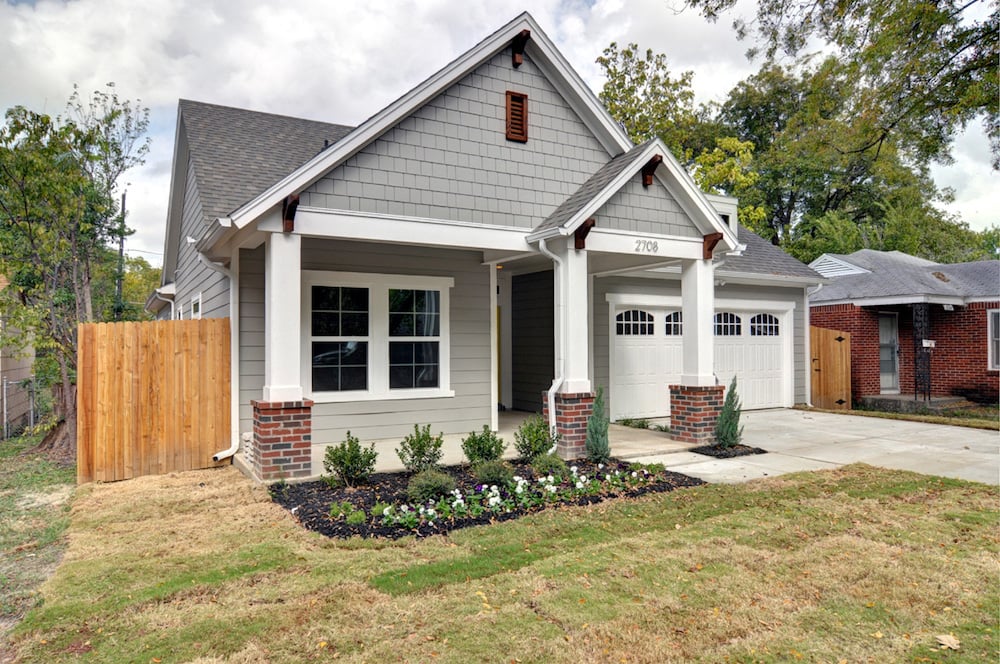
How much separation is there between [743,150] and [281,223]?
19708mm

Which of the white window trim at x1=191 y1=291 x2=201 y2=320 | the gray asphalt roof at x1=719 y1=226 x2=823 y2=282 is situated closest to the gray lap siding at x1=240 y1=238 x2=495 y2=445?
the white window trim at x1=191 y1=291 x2=201 y2=320

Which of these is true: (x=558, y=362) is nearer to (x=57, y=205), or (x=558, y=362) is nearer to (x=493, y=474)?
(x=493, y=474)

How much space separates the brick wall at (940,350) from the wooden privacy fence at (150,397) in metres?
15.8

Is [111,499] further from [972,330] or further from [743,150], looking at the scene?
[743,150]

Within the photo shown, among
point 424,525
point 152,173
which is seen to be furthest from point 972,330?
point 152,173

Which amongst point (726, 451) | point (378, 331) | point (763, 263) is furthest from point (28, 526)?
point (763, 263)

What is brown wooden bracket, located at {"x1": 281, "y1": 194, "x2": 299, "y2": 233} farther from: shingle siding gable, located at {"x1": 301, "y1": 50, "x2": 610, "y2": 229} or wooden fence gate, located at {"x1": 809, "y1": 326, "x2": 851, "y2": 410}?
wooden fence gate, located at {"x1": 809, "y1": 326, "x2": 851, "y2": 410}

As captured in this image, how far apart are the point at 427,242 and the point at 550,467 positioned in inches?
122

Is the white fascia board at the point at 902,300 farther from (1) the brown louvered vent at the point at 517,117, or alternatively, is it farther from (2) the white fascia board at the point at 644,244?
(1) the brown louvered vent at the point at 517,117

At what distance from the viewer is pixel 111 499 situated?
6.52 m

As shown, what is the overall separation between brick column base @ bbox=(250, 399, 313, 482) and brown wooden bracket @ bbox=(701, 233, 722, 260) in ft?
19.2

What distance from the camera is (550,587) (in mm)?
4082

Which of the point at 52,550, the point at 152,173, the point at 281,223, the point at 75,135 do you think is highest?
the point at 152,173

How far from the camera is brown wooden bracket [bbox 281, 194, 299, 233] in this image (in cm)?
679
